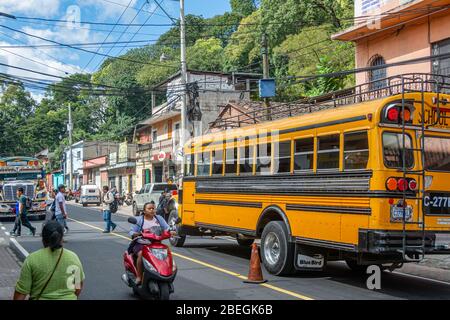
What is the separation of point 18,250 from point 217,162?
19.0 feet

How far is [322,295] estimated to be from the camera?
8.97 m

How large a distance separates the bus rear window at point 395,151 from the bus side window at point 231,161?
4784 millimetres

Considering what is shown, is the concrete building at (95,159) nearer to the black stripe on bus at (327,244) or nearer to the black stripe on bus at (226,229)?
the black stripe on bus at (226,229)

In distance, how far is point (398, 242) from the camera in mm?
8656

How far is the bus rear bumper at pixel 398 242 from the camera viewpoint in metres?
8.55

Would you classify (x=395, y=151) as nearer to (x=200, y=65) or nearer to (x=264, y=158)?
(x=264, y=158)

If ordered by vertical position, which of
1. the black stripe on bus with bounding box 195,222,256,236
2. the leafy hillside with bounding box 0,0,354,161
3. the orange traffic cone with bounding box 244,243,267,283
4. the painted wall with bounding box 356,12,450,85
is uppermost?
the leafy hillside with bounding box 0,0,354,161

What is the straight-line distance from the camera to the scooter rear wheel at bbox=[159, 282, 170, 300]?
796 centimetres

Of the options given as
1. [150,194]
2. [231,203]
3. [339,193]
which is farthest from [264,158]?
[150,194]

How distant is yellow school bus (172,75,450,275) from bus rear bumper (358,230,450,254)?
0.05 ft

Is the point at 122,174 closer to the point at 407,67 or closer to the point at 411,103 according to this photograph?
the point at 407,67

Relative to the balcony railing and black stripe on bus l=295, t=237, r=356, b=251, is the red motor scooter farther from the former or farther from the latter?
the balcony railing

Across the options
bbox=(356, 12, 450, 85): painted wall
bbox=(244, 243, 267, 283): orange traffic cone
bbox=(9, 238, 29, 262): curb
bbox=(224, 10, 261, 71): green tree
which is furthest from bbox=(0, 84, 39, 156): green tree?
bbox=(244, 243, 267, 283): orange traffic cone
